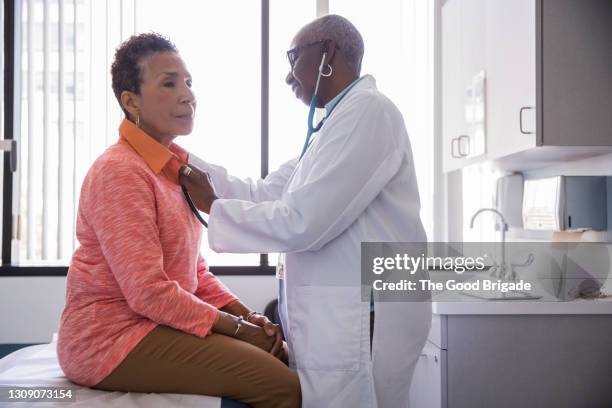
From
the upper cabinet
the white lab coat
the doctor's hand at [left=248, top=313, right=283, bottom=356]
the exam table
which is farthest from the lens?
the upper cabinet

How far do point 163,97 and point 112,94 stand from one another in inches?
74.6

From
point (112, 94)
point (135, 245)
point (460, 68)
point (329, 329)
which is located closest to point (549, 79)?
point (460, 68)

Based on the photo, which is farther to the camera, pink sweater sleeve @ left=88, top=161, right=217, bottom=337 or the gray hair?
the gray hair

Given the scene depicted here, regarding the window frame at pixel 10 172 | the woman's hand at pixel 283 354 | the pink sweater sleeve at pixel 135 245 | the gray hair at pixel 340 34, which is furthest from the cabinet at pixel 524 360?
the window frame at pixel 10 172

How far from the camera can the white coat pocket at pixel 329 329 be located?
1.37 metres

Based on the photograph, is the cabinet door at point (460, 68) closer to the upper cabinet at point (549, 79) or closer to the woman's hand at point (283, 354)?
the upper cabinet at point (549, 79)

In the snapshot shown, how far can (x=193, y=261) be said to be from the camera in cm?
147

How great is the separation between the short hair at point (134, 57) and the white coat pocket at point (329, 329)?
0.64m

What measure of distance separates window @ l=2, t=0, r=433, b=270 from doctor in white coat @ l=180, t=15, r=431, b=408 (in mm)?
1819

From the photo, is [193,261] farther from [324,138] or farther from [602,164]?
[602,164]

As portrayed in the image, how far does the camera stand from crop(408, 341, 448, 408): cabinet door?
1.98 metres

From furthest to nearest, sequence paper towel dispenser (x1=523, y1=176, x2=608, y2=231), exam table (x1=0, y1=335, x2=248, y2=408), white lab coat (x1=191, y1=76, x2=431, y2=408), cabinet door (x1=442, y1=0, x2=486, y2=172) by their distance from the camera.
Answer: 1. cabinet door (x1=442, y1=0, x2=486, y2=172)
2. paper towel dispenser (x1=523, y1=176, x2=608, y2=231)
3. white lab coat (x1=191, y1=76, x2=431, y2=408)
4. exam table (x1=0, y1=335, x2=248, y2=408)

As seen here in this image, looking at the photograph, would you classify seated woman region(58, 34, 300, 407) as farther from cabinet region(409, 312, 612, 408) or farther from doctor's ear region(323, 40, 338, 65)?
cabinet region(409, 312, 612, 408)

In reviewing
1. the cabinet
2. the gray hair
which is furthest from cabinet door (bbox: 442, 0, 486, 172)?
the gray hair
